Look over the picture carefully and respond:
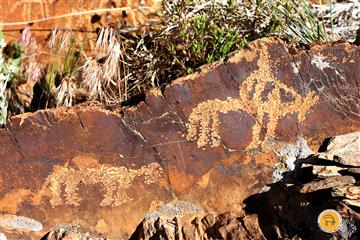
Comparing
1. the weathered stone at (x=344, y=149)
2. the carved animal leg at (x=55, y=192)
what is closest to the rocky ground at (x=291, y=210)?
the weathered stone at (x=344, y=149)

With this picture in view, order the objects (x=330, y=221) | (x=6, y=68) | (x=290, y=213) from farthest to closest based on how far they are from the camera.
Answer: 1. (x=6, y=68)
2. (x=290, y=213)
3. (x=330, y=221)

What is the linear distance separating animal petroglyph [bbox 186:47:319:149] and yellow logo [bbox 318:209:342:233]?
1.54 feet

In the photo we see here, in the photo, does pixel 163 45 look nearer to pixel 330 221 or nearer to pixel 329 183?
pixel 329 183

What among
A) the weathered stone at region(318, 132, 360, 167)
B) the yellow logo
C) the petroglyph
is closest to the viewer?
the yellow logo

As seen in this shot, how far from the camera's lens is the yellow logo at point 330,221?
7.84ft

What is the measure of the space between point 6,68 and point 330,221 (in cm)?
183

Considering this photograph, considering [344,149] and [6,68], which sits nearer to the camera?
[344,149]

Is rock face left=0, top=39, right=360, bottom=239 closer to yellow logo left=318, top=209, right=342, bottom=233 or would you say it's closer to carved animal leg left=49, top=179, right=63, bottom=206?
carved animal leg left=49, top=179, right=63, bottom=206

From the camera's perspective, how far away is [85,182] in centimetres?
280

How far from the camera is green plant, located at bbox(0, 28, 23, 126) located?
3098mm

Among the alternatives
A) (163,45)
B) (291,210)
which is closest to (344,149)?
(291,210)

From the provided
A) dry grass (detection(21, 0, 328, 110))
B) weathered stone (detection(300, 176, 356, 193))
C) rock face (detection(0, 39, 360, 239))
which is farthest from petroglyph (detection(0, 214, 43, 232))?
weathered stone (detection(300, 176, 356, 193))

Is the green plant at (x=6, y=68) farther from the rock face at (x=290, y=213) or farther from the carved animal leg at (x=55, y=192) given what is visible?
the rock face at (x=290, y=213)

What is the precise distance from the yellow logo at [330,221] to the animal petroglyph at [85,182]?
85 cm
